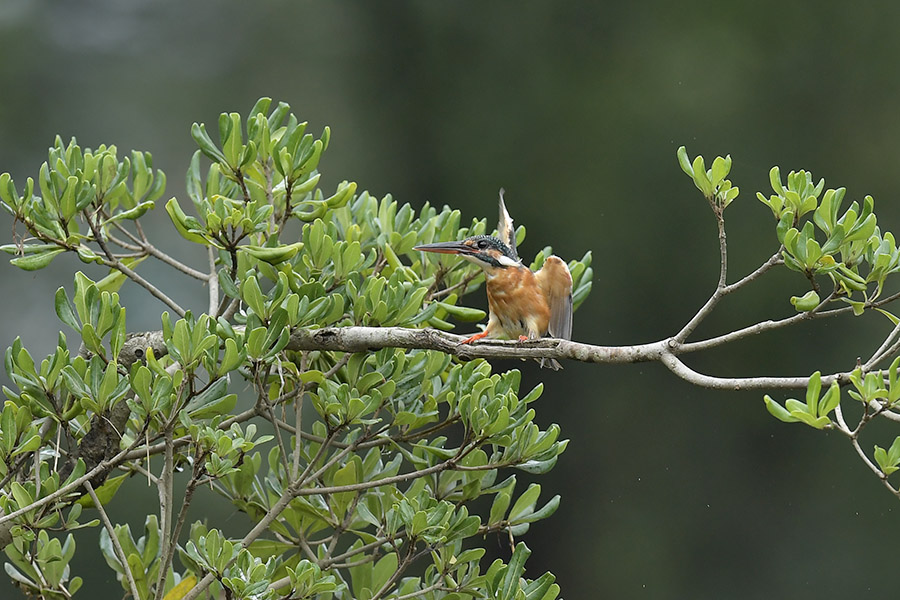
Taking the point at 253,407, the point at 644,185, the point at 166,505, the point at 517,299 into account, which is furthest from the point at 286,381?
the point at 644,185

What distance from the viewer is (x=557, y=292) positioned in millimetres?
1771

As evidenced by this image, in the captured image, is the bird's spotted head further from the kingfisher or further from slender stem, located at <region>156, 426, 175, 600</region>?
slender stem, located at <region>156, 426, 175, 600</region>

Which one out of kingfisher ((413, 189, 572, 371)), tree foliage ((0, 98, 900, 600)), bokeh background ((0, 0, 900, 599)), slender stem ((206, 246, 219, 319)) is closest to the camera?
tree foliage ((0, 98, 900, 600))

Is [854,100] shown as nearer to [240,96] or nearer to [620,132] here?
[620,132]

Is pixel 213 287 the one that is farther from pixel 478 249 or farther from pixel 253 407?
pixel 478 249

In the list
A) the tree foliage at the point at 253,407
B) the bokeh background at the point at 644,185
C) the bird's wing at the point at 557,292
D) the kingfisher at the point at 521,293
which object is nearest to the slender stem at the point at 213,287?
the tree foliage at the point at 253,407

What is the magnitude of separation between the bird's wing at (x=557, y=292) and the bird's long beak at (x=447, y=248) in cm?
16

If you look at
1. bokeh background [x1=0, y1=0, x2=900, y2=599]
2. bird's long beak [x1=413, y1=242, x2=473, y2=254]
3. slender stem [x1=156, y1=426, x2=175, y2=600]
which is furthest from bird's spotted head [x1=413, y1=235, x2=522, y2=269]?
bokeh background [x1=0, y1=0, x2=900, y2=599]

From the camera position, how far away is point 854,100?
182 inches

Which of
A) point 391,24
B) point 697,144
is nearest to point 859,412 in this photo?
point 697,144

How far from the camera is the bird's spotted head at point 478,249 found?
1.64 m

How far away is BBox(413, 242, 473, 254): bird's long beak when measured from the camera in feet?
5.32

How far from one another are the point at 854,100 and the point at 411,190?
213 centimetres

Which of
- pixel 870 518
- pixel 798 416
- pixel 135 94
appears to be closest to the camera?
pixel 798 416
